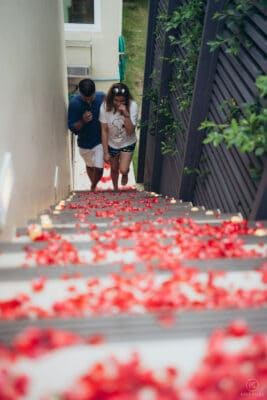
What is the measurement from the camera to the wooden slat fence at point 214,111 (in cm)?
252

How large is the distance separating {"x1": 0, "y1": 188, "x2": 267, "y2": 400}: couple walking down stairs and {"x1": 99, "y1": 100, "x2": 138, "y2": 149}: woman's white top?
2469 mm

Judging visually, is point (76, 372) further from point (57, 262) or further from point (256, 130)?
point (256, 130)

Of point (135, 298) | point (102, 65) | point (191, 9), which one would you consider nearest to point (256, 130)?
point (135, 298)

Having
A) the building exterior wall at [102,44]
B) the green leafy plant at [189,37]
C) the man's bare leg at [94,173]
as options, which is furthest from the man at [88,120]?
the building exterior wall at [102,44]

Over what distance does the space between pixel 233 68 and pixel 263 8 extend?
59 cm

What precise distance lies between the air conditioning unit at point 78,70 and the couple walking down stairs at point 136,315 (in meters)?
6.89

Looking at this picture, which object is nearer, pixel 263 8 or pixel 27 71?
pixel 263 8

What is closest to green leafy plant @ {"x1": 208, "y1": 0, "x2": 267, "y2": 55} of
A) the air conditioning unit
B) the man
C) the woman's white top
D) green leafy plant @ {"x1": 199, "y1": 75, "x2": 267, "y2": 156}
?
green leafy plant @ {"x1": 199, "y1": 75, "x2": 267, "y2": 156}

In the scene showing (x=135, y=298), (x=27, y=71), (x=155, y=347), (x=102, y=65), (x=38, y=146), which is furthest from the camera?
(x=102, y=65)

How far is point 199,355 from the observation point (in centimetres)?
131

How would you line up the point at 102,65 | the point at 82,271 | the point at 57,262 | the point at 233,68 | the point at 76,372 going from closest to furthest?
1. the point at 76,372
2. the point at 82,271
3. the point at 57,262
4. the point at 233,68
5. the point at 102,65

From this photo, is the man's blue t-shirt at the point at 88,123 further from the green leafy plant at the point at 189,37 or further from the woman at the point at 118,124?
the green leafy plant at the point at 189,37

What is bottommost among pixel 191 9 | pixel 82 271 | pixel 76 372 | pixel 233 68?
pixel 82 271

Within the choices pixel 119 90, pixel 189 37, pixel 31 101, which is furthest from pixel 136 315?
pixel 119 90
